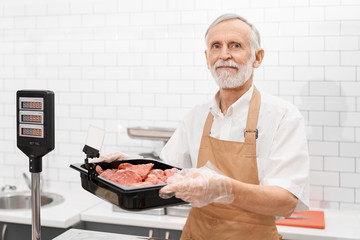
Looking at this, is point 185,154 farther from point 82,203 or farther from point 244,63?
point 82,203

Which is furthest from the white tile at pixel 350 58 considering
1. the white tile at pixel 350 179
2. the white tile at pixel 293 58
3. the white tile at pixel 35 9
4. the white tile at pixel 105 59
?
the white tile at pixel 35 9

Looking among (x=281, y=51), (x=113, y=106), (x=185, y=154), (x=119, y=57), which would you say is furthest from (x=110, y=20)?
(x=185, y=154)

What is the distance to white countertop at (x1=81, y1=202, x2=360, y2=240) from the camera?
2.52 meters

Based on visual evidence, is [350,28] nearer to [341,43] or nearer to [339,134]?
[341,43]

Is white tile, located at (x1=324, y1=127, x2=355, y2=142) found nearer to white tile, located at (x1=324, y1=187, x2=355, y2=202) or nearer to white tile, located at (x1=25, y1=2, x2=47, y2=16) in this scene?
A: white tile, located at (x1=324, y1=187, x2=355, y2=202)

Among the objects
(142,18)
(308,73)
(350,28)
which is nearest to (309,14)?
(350,28)

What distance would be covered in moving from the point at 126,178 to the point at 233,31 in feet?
2.83

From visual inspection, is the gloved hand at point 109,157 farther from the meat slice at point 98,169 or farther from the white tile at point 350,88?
the white tile at point 350,88

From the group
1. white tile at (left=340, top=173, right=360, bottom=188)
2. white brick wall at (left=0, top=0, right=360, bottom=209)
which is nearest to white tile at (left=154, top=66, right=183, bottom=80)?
white brick wall at (left=0, top=0, right=360, bottom=209)

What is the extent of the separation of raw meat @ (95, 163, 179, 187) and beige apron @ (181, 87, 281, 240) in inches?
13.6

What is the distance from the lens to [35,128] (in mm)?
1486

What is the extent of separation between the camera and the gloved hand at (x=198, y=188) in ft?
4.50

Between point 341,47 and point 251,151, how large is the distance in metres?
1.64

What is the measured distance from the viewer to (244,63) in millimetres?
1879
